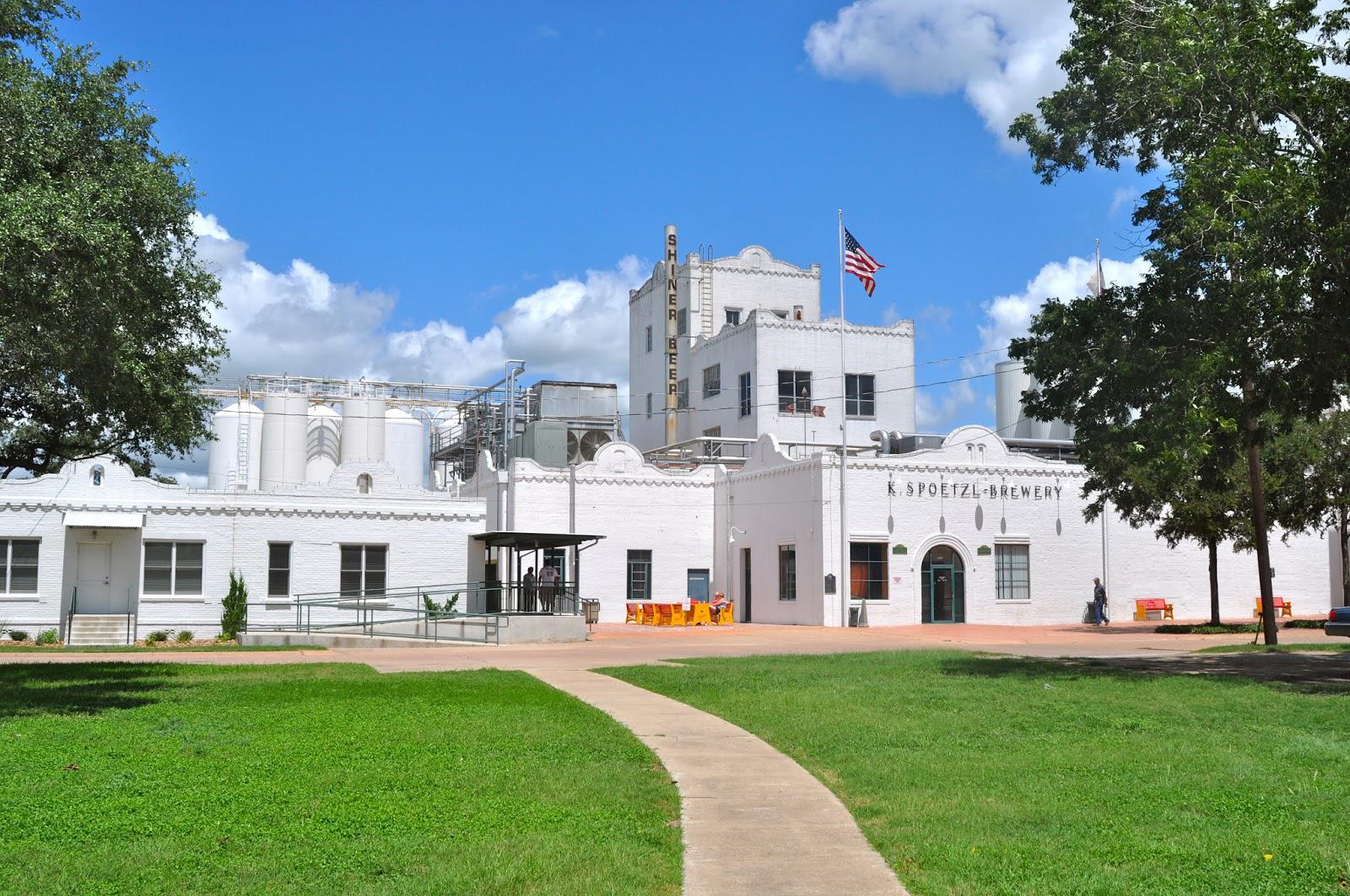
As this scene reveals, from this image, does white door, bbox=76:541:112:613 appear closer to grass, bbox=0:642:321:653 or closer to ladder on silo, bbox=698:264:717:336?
grass, bbox=0:642:321:653

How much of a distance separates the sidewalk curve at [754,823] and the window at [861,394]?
129 ft

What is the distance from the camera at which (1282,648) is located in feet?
88.9

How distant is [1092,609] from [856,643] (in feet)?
52.4

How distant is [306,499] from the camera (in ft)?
124

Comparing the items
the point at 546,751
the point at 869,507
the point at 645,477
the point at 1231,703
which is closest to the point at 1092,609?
the point at 869,507

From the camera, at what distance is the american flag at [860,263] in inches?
1693

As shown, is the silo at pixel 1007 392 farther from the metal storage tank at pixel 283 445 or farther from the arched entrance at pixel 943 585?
the metal storage tank at pixel 283 445

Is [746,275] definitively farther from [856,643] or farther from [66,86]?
[66,86]


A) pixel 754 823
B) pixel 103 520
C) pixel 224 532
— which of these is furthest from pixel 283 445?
pixel 754 823

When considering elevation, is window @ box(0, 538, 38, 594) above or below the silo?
below

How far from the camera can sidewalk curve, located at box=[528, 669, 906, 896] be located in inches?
290

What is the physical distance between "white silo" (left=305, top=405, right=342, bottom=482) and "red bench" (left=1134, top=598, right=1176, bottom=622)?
3082 centimetres

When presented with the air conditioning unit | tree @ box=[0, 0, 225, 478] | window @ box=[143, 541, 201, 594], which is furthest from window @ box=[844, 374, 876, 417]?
tree @ box=[0, 0, 225, 478]

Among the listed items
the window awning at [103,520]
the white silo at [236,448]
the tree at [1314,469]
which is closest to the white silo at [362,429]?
the white silo at [236,448]
